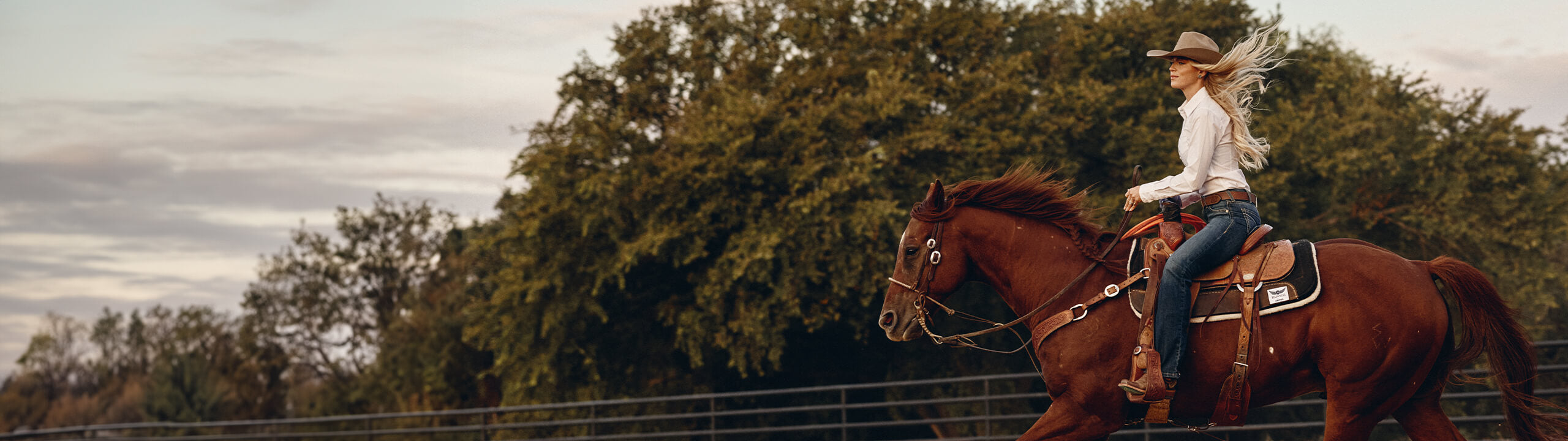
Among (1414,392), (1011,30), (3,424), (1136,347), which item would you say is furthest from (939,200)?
(3,424)

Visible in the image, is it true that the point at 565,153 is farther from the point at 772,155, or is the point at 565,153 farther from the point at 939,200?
the point at 939,200

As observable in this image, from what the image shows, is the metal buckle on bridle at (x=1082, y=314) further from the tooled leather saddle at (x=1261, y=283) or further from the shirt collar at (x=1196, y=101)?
the shirt collar at (x=1196, y=101)

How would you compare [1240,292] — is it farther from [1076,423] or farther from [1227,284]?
[1076,423]

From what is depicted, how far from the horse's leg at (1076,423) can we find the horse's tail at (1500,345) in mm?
1323

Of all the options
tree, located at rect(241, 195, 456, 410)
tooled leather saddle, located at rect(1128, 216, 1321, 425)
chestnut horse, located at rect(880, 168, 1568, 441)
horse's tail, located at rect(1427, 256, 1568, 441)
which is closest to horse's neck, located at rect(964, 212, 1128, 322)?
chestnut horse, located at rect(880, 168, 1568, 441)

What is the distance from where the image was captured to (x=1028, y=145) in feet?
56.9

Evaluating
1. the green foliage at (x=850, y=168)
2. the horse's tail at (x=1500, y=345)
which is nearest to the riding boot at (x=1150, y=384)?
the horse's tail at (x=1500, y=345)

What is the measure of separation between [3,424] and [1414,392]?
65.1 meters

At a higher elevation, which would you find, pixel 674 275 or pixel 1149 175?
pixel 1149 175

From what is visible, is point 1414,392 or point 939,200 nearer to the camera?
point 1414,392

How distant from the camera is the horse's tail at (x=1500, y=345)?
4305 mm

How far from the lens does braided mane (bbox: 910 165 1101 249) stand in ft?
16.2

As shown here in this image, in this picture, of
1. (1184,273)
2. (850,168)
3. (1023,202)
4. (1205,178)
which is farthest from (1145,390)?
(850,168)

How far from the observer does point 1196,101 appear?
454 centimetres
